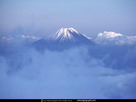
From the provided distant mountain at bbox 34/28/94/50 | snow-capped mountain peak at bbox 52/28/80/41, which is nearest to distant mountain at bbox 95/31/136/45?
distant mountain at bbox 34/28/94/50

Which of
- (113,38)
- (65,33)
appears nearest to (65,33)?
(65,33)

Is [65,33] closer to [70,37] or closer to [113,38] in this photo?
[70,37]

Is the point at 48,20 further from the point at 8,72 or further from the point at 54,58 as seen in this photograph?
the point at 8,72

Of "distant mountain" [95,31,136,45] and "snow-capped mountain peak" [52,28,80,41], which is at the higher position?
"snow-capped mountain peak" [52,28,80,41]

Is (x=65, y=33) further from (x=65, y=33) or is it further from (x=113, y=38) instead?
(x=113, y=38)

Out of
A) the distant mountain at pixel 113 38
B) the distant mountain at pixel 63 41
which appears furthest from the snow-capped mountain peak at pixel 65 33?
the distant mountain at pixel 113 38

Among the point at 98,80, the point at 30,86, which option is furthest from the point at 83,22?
the point at 30,86

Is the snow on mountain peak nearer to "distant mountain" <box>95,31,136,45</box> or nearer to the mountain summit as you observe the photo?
the mountain summit

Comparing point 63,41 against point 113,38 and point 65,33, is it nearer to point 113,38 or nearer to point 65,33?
point 65,33

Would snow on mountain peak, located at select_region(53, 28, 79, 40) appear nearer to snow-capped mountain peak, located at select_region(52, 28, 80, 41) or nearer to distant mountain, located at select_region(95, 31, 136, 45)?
snow-capped mountain peak, located at select_region(52, 28, 80, 41)
